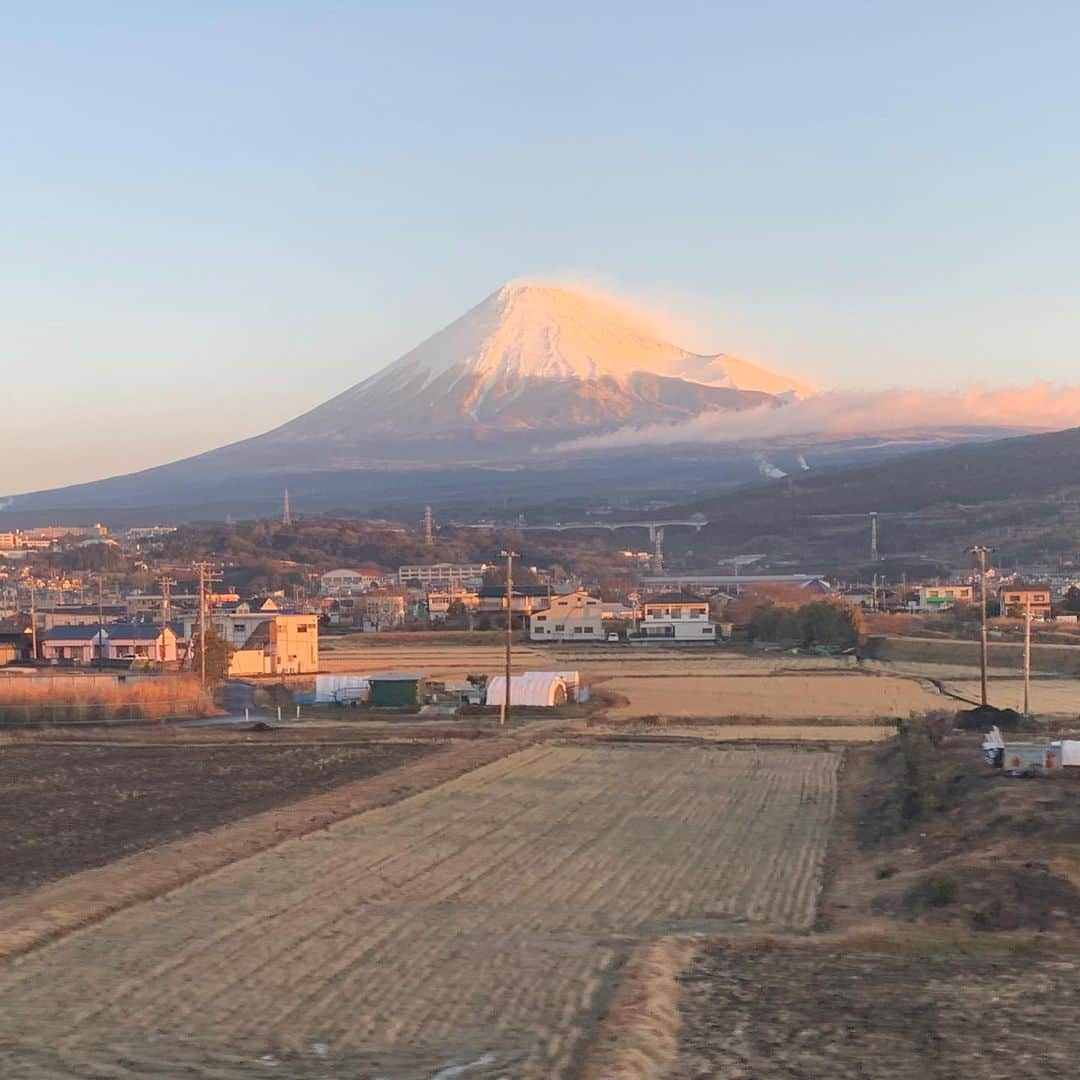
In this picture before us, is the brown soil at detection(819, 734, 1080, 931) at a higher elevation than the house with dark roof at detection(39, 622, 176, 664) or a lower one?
higher

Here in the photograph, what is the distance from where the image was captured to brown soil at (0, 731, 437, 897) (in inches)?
494

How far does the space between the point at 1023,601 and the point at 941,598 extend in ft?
27.9

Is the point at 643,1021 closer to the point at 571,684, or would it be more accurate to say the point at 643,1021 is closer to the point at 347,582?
the point at 571,684

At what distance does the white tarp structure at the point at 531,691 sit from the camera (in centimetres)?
2953

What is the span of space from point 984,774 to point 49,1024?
34.3 ft

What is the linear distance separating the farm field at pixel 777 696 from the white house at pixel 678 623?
778 inches

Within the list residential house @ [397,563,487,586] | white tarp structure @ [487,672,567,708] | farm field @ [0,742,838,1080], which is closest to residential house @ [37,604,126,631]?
white tarp structure @ [487,672,567,708]

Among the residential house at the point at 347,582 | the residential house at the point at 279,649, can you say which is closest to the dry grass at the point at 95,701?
the residential house at the point at 279,649

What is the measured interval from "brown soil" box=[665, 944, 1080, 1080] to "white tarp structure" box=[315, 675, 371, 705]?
23664mm

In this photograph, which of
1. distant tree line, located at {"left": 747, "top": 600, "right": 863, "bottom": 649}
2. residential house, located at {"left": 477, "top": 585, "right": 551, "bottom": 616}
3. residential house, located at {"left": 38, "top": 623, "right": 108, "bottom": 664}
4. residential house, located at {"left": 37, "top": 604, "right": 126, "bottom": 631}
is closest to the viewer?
residential house, located at {"left": 38, "top": 623, "right": 108, "bottom": 664}

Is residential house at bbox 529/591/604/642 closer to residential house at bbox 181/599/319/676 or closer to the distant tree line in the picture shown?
the distant tree line

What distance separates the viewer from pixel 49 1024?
22.7 feet

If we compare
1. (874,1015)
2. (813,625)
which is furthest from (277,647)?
(874,1015)

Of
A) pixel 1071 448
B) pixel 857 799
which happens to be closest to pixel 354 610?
pixel 857 799
